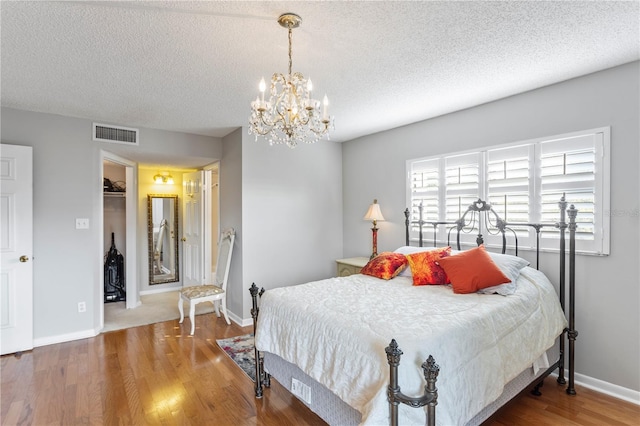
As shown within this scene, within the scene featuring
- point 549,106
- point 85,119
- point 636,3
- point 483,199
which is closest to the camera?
point 636,3

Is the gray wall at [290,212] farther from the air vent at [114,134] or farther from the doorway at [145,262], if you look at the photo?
the air vent at [114,134]

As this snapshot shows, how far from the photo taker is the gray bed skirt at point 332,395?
6.00 ft

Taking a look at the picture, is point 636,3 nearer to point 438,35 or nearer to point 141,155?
point 438,35

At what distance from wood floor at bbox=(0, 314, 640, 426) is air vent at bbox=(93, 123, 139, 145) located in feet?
7.80

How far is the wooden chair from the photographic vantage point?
3930 mm

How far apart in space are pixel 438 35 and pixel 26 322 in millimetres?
4569

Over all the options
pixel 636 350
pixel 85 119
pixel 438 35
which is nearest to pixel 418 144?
pixel 438 35

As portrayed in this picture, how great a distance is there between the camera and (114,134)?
3984 millimetres

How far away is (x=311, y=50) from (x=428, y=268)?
6.51 feet

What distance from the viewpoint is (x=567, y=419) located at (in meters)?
2.24

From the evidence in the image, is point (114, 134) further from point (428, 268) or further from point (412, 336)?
point (412, 336)

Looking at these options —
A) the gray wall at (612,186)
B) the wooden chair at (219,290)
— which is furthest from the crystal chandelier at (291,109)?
the wooden chair at (219,290)

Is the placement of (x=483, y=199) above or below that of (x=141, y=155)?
below

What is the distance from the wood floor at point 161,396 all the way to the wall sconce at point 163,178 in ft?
10.2
